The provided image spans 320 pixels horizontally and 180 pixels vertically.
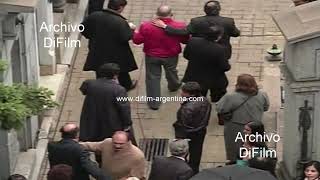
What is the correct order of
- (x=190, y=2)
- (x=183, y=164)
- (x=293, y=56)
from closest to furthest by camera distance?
1. (x=183, y=164)
2. (x=293, y=56)
3. (x=190, y=2)

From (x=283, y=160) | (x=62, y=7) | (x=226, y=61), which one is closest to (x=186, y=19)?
(x=62, y=7)

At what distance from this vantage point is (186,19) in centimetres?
1861

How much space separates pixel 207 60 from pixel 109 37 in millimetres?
1565

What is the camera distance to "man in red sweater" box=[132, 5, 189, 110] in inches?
596

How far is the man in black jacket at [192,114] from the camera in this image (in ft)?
42.8

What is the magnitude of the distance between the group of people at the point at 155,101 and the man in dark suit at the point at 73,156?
0.01 metres

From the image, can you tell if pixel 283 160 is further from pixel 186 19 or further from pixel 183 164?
pixel 186 19

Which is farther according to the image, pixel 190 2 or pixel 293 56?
pixel 190 2

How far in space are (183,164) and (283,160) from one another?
8.94ft

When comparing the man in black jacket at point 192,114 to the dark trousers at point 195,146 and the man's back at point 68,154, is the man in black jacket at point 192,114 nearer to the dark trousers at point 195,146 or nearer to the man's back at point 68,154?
the dark trousers at point 195,146

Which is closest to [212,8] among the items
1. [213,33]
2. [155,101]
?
[213,33]

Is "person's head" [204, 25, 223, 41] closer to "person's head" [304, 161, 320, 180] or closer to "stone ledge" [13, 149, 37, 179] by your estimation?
"stone ledge" [13, 149, 37, 179]

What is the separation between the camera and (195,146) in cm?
1357

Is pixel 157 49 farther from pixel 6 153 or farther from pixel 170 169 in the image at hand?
pixel 170 169
